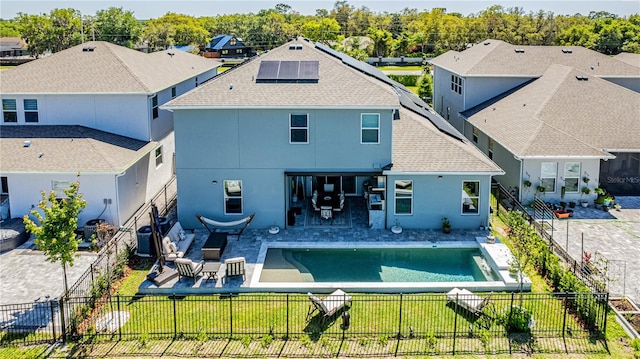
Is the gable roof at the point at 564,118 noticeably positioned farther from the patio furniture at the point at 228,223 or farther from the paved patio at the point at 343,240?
the patio furniture at the point at 228,223

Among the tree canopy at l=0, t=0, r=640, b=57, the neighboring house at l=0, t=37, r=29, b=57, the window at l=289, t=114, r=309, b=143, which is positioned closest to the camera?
the window at l=289, t=114, r=309, b=143

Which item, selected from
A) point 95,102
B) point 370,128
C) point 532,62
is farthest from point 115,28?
point 370,128

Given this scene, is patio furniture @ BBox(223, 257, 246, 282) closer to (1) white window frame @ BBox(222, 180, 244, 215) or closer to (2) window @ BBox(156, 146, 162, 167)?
(1) white window frame @ BBox(222, 180, 244, 215)

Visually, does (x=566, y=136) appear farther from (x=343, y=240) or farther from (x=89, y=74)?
(x=89, y=74)

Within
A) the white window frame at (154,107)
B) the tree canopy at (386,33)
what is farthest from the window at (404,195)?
the tree canopy at (386,33)

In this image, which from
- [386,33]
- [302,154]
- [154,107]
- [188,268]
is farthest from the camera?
[386,33]

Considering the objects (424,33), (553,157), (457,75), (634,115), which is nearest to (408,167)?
(553,157)

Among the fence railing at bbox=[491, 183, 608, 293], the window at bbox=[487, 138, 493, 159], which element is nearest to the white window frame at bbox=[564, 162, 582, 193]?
the fence railing at bbox=[491, 183, 608, 293]

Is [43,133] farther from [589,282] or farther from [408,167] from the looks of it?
[589,282]

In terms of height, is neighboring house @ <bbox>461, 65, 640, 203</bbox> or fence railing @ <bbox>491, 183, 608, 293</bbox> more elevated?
neighboring house @ <bbox>461, 65, 640, 203</bbox>
